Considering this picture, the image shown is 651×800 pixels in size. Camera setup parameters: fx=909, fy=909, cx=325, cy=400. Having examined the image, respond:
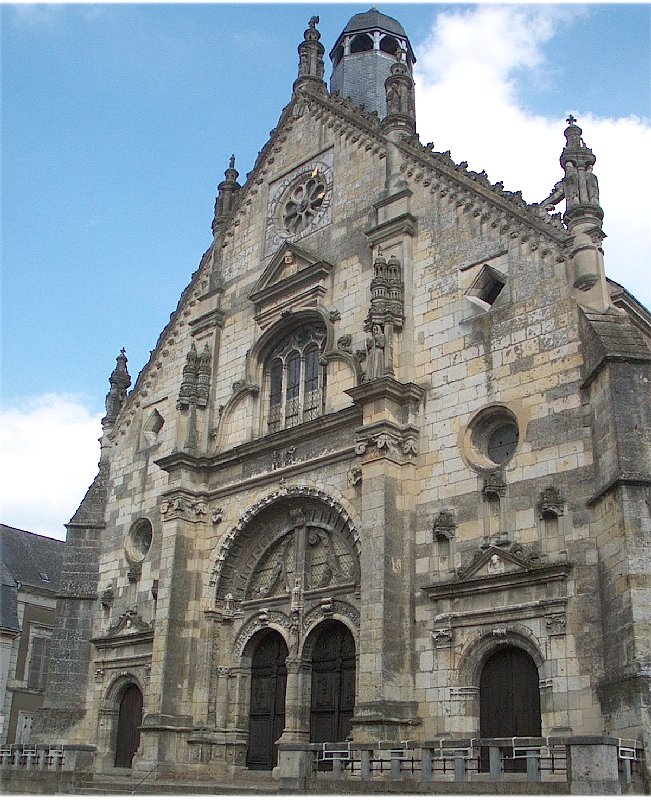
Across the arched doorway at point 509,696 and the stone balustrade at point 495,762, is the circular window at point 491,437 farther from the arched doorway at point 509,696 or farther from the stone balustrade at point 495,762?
the stone balustrade at point 495,762

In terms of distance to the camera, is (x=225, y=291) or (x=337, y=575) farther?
(x=225, y=291)

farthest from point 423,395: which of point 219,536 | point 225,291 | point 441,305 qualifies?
point 225,291

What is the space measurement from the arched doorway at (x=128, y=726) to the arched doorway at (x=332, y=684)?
6.12 metres

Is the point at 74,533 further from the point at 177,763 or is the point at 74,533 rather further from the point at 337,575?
the point at 337,575

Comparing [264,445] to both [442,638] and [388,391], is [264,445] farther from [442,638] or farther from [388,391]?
[442,638]

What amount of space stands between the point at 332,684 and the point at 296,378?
312 inches

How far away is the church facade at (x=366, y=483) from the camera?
16234 mm

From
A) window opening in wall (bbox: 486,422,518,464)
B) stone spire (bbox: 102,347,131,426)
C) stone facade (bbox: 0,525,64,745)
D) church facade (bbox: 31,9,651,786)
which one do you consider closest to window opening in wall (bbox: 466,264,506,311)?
church facade (bbox: 31,9,651,786)

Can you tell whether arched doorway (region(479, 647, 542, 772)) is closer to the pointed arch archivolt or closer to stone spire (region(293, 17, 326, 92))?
the pointed arch archivolt

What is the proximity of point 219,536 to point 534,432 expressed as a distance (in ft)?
30.9

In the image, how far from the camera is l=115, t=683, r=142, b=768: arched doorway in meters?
24.1

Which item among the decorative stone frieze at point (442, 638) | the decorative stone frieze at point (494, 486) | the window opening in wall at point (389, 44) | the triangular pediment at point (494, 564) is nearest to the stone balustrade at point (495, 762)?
the decorative stone frieze at point (442, 638)

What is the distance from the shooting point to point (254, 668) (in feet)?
72.9

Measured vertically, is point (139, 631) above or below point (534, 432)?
below
